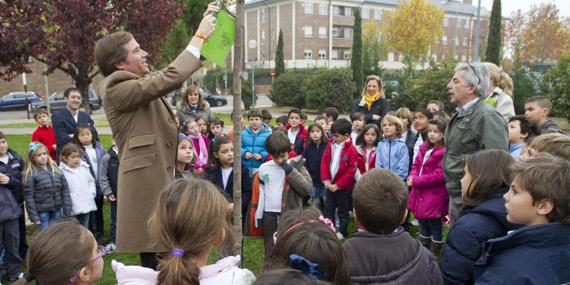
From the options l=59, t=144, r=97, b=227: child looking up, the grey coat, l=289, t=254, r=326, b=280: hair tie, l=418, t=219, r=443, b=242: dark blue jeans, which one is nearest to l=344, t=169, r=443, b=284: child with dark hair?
l=289, t=254, r=326, b=280: hair tie

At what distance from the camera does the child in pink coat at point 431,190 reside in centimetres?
510

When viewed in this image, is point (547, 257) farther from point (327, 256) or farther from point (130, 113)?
point (130, 113)

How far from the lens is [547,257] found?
2156 mm

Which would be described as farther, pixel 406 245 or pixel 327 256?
pixel 406 245

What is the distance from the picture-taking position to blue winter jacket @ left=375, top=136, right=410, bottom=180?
232 inches

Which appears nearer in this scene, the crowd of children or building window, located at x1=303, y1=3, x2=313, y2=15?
the crowd of children

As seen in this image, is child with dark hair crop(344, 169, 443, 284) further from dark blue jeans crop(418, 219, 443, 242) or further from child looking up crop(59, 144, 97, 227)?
child looking up crop(59, 144, 97, 227)

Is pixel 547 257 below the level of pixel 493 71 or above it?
below

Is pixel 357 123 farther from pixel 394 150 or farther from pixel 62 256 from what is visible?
pixel 62 256

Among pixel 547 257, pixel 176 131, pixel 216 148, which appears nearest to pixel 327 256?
pixel 547 257

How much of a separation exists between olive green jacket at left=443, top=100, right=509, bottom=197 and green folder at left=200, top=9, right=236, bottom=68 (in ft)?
7.72

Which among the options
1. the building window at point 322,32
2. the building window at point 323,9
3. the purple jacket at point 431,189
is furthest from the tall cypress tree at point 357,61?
the purple jacket at point 431,189

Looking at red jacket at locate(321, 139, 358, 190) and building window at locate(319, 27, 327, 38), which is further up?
building window at locate(319, 27, 327, 38)

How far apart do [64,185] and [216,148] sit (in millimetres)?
1756
